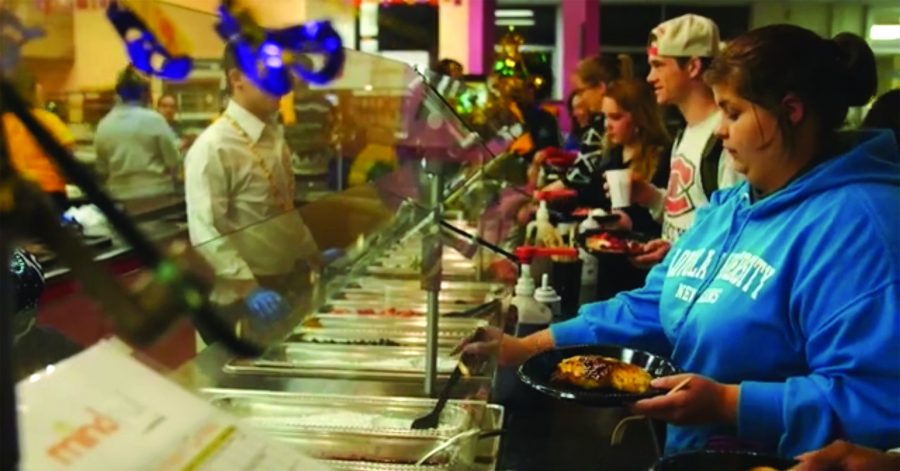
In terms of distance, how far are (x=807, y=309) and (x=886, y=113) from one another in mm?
1577

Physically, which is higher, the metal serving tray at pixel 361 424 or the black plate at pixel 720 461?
the black plate at pixel 720 461

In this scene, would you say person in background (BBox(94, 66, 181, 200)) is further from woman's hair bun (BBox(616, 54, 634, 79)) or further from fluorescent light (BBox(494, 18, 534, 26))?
fluorescent light (BBox(494, 18, 534, 26))

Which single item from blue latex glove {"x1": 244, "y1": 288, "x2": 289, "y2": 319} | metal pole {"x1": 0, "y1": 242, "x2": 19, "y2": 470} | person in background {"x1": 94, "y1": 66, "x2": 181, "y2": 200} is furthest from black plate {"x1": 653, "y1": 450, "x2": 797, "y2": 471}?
person in background {"x1": 94, "y1": 66, "x2": 181, "y2": 200}

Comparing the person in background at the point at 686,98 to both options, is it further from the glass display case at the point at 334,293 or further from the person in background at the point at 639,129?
the person in background at the point at 639,129

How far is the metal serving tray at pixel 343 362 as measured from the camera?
1.76 metres

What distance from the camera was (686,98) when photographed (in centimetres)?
292

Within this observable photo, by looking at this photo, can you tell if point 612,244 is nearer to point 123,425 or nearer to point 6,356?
point 123,425

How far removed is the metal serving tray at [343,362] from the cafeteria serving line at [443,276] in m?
0.01

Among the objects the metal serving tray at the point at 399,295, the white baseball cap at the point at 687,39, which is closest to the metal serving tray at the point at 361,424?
the metal serving tray at the point at 399,295

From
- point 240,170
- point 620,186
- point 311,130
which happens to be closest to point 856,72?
point 620,186

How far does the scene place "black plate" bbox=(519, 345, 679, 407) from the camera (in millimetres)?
1394

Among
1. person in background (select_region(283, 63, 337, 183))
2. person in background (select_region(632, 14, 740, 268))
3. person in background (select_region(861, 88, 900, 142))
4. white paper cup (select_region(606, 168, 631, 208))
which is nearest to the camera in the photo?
person in background (select_region(861, 88, 900, 142))

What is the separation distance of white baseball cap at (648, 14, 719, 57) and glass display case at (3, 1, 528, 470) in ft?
2.60

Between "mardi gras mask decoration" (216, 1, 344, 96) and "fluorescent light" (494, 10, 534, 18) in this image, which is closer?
"mardi gras mask decoration" (216, 1, 344, 96)
